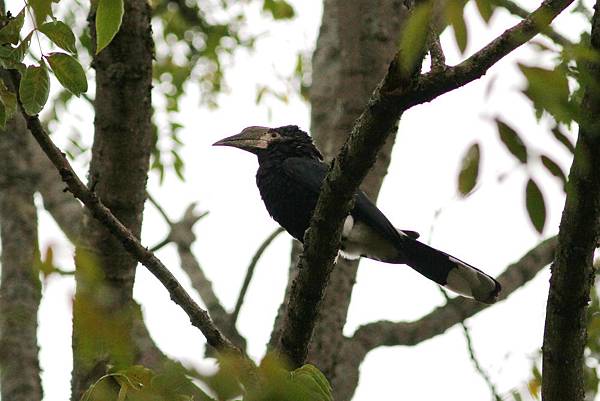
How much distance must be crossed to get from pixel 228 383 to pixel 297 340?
193 centimetres

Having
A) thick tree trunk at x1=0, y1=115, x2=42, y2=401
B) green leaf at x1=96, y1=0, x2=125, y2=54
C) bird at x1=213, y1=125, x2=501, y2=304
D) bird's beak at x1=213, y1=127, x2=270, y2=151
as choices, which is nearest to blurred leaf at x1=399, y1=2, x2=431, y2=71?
green leaf at x1=96, y1=0, x2=125, y2=54

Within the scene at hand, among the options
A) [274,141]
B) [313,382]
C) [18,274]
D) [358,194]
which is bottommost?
[313,382]

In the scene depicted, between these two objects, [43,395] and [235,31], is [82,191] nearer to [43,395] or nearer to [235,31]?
[43,395]

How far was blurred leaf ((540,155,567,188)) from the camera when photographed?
5.21 feet

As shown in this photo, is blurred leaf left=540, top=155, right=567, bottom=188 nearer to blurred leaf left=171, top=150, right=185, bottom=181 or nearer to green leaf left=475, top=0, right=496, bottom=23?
green leaf left=475, top=0, right=496, bottom=23

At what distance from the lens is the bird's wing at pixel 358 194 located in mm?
4770

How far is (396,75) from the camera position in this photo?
8.19 feet

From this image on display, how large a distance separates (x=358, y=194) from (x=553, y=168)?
9.99ft

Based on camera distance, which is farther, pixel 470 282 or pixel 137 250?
pixel 470 282

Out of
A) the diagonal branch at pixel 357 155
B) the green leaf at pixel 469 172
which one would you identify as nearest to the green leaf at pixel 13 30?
the diagonal branch at pixel 357 155

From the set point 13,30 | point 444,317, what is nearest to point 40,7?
point 13,30

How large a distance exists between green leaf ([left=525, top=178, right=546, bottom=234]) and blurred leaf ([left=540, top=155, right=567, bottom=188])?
0.12 ft

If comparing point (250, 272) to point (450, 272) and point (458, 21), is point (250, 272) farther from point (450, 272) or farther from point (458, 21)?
point (458, 21)

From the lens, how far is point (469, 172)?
1.64 m
